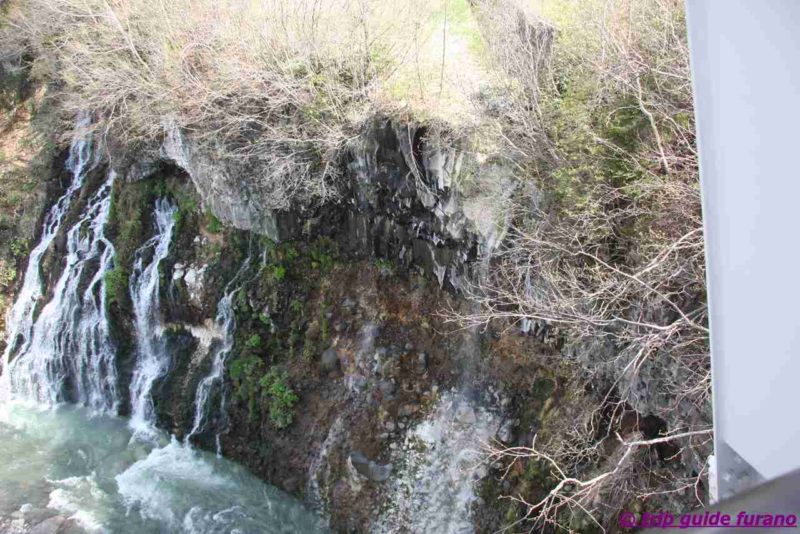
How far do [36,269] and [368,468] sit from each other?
7.38 m

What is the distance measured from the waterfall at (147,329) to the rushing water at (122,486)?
367mm

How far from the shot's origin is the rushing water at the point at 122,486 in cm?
778

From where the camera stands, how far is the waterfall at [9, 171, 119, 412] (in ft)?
32.1

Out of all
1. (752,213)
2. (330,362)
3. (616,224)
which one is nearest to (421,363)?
(330,362)

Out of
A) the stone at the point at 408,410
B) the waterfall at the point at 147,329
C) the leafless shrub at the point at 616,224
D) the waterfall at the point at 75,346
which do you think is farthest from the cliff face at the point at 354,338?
the leafless shrub at the point at 616,224

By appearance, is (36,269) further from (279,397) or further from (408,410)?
(408,410)

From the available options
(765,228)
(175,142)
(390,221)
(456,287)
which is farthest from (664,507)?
(175,142)

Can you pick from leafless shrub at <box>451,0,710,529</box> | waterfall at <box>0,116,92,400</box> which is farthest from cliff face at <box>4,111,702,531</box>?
waterfall at <box>0,116,92,400</box>

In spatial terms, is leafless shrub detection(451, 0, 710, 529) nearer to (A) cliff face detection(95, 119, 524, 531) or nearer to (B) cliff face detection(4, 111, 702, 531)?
(B) cliff face detection(4, 111, 702, 531)

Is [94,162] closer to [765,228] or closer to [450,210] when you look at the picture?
[450,210]

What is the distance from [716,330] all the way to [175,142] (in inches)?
382

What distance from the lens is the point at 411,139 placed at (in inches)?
299

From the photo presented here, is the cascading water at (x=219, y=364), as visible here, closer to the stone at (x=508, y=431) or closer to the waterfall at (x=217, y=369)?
the waterfall at (x=217, y=369)

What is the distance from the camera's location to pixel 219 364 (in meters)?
9.23
